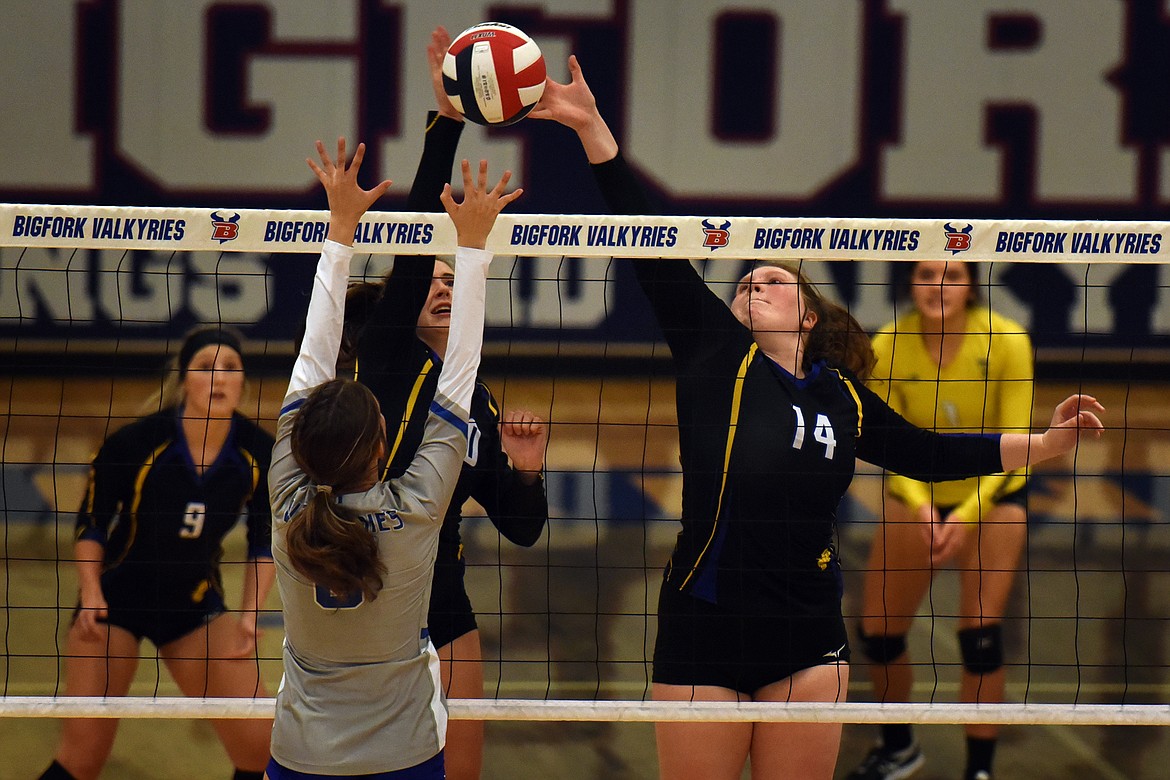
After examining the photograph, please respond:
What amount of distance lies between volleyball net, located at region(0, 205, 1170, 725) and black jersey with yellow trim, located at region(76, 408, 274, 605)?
265 mm

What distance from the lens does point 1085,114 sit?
480 inches

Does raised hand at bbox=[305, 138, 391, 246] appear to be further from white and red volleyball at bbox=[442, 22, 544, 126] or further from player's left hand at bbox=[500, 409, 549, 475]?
player's left hand at bbox=[500, 409, 549, 475]

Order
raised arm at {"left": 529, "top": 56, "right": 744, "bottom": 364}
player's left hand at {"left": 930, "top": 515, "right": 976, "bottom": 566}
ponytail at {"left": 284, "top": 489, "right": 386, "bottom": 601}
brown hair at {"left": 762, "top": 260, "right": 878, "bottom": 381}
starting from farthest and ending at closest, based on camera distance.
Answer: player's left hand at {"left": 930, "top": 515, "right": 976, "bottom": 566}
brown hair at {"left": 762, "top": 260, "right": 878, "bottom": 381}
raised arm at {"left": 529, "top": 56, "right": 744, "bottom": 364}
ponytail at {"left": 284, "top": 489, "right": 386, "bottom": 601}

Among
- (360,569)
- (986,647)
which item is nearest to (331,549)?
(360,569)

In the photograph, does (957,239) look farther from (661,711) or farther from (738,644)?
(661,711)

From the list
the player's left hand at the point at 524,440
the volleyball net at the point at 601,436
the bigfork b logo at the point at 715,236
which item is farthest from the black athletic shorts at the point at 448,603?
the bigfork b logo at the point at 715,236

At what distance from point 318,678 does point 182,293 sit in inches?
387

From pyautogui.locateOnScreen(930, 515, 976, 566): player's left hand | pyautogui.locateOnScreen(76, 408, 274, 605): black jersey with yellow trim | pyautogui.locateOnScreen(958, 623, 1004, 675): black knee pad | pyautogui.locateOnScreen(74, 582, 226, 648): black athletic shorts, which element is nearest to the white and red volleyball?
pyautogui.locateOnScreen(76, 408, 274, 605): black jersey with yellow trim

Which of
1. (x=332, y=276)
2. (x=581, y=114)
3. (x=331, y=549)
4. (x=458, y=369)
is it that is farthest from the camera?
(x=581, y=114)

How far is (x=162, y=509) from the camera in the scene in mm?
4086

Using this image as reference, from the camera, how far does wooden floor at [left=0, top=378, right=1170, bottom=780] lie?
189 inches

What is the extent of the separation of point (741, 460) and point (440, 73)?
48.4 inches

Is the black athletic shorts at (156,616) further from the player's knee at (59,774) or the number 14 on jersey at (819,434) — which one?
the number 14 on jersey at (819,434)

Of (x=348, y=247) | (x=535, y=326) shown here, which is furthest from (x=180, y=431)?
(x=535, y=326)
